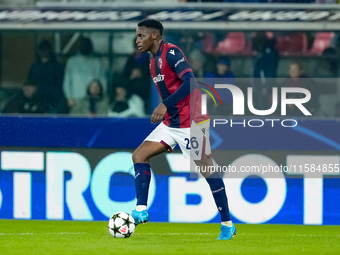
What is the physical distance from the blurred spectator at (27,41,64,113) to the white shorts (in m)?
2.12

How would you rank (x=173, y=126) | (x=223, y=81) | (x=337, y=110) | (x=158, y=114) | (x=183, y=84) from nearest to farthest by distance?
(x=158, y=114) < (x=183, y=84) < (x=173, y=126) < (x=337, y=110) < (x=223, y=81)

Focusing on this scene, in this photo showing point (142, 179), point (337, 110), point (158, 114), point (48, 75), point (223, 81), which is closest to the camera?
point (158, 114)

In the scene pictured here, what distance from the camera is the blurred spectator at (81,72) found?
7.82 m

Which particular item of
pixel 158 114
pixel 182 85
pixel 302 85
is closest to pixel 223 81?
pixel 302 85

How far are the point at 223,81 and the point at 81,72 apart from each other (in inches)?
57.2

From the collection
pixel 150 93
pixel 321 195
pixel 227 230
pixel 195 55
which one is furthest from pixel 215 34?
pixel 227 230

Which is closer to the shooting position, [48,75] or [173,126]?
[173,126]

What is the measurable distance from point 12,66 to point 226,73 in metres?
2.19

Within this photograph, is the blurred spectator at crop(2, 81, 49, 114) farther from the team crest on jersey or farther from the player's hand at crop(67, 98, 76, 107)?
the team crest on jersey

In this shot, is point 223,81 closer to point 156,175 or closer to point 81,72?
point 156,175

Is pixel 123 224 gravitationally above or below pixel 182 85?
below

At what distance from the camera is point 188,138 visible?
5992 mm

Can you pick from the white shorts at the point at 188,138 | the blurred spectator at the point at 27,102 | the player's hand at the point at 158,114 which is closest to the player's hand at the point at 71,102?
the blurred spectator at the point at 27,102

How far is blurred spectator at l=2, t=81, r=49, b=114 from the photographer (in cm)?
790
